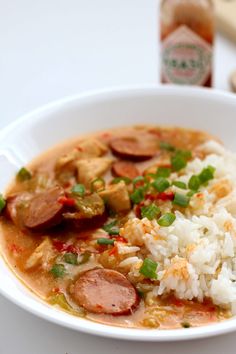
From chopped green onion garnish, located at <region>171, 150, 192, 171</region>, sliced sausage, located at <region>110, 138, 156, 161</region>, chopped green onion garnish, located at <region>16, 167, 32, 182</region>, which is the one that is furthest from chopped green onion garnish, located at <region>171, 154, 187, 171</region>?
chopped green onion garnish, located at <region>16, 167, 32, 182</region>

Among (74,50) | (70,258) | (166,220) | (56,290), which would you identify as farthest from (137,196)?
(74,50)

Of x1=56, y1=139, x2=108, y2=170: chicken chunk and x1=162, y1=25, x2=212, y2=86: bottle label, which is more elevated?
x1=162, y1=25, x2=212, y2=86: bottle label

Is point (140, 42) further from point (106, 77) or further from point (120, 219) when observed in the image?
point (120, 219)

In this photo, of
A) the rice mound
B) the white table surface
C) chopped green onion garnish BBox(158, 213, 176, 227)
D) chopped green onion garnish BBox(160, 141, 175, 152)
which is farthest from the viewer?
the white table surface

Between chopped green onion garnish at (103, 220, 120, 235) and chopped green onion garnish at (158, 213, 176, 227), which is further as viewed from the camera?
chopped green onion garnish at (103, 220, 120, 235)

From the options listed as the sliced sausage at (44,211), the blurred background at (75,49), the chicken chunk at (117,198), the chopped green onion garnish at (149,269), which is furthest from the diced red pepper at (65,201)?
the blurred background at (75,49)

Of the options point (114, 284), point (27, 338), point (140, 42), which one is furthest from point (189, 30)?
point (27, 338)

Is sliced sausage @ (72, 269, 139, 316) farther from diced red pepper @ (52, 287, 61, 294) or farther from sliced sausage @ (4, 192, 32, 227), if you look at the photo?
sliced sausage @ (4, 192, 32, 227)
